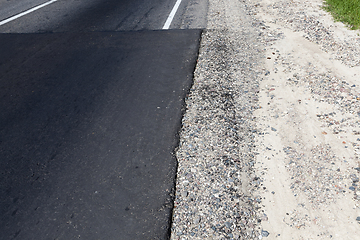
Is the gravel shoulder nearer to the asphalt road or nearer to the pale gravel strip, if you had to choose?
the pale gravel strip

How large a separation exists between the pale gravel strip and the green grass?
9.43 ft

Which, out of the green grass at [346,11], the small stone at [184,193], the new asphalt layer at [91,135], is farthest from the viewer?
the green grass at [346,11]

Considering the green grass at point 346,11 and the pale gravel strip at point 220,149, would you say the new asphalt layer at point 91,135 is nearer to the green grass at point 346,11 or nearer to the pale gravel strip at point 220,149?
the pale gravel strip at point 220,149

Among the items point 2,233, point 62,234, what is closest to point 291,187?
point 62,234

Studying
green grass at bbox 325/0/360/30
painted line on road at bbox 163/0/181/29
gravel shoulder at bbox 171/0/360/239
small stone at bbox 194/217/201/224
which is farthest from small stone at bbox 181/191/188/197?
green grass at bbox 325/0/360/30

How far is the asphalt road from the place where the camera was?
10.9 feet

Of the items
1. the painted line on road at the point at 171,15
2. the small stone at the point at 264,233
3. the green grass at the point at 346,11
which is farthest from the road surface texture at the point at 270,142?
the painted line on road at the point at 171,15

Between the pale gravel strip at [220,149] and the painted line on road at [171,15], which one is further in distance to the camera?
the painted line on road at [171,15]

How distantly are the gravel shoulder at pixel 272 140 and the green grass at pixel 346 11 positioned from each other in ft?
2.63

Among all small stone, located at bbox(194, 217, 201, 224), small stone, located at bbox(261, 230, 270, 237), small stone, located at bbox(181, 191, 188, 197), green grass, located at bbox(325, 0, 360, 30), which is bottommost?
green grass, located at bbox(325, 0, 360, 30)

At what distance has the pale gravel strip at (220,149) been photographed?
3182 millimetres

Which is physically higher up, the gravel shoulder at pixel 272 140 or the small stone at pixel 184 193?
the small stone at pixel 184 193

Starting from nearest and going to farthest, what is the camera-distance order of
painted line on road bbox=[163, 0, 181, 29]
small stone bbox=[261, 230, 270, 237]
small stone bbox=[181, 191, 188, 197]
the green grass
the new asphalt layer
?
small stone bbox=[261, 230, 270, 237] < the new asphalt layer < small stone bbox=[181, 191, 188, 197] < the green grass < painted line on road bbox=[163, 0, 181, 29]

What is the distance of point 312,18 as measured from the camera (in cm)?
816
